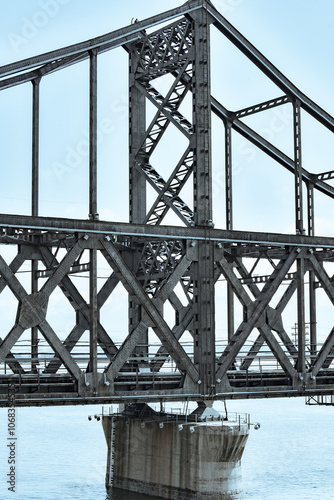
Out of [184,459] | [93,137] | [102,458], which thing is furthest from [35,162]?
[102,458]

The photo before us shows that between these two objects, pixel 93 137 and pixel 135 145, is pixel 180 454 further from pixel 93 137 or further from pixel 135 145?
pixel 135 145

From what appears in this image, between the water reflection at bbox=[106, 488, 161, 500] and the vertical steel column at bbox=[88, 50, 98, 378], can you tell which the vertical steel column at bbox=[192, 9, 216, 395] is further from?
the water reflection at bbox=[106, 488, 161, 500]

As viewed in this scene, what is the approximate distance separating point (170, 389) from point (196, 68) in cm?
1117

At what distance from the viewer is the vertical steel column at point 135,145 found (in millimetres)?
40125

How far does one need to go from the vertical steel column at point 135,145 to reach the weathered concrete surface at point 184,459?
146 inches

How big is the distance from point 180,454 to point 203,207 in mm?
8866

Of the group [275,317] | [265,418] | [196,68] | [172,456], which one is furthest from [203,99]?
[265,418]

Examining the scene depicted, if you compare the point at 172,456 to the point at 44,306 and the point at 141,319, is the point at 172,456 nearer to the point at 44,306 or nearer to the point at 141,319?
the point at 141,319

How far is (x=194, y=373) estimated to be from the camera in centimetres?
3347

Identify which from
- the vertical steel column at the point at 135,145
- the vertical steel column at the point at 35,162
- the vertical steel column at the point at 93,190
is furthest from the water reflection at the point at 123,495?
the vertical steel column at the point at 93,190

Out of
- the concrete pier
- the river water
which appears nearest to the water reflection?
the river water

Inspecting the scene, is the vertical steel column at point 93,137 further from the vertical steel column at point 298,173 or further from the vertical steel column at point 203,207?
the vertical steel column at point 298,173

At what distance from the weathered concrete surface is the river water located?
53.8 inches

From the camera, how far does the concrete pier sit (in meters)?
34.7
